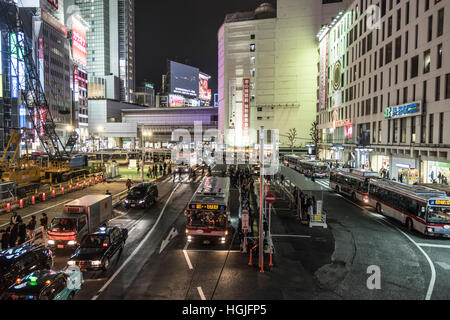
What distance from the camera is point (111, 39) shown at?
6240 inches

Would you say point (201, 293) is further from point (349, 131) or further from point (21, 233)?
point (349, 131)

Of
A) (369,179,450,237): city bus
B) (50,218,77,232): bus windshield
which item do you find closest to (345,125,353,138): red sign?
(369,179,450,237): city bus

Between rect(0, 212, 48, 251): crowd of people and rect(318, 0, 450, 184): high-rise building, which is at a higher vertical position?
rect(318, 0, 450, 184): high-rise building

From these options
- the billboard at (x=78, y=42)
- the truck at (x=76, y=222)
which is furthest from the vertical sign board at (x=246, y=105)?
the truck at (x=76, y=222)

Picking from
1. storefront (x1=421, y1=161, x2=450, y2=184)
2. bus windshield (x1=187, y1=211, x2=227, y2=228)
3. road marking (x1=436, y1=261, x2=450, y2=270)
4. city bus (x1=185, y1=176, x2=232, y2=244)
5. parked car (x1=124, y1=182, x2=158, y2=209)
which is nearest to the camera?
road marking (x1=436, y1=261, x2=450, y2=270)

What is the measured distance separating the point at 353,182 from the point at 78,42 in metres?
107

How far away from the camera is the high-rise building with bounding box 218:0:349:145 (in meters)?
84.8

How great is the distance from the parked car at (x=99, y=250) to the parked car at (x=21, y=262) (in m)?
1.11

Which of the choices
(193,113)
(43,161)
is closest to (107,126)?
(193,113)

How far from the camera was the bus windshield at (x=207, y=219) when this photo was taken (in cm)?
1705

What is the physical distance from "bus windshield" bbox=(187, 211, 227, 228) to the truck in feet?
19.8

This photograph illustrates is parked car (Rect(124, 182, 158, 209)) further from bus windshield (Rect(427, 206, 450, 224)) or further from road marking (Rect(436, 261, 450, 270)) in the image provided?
bus windshield (Rect(427, 206, 450, 224))

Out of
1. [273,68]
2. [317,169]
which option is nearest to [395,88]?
[317,169]
